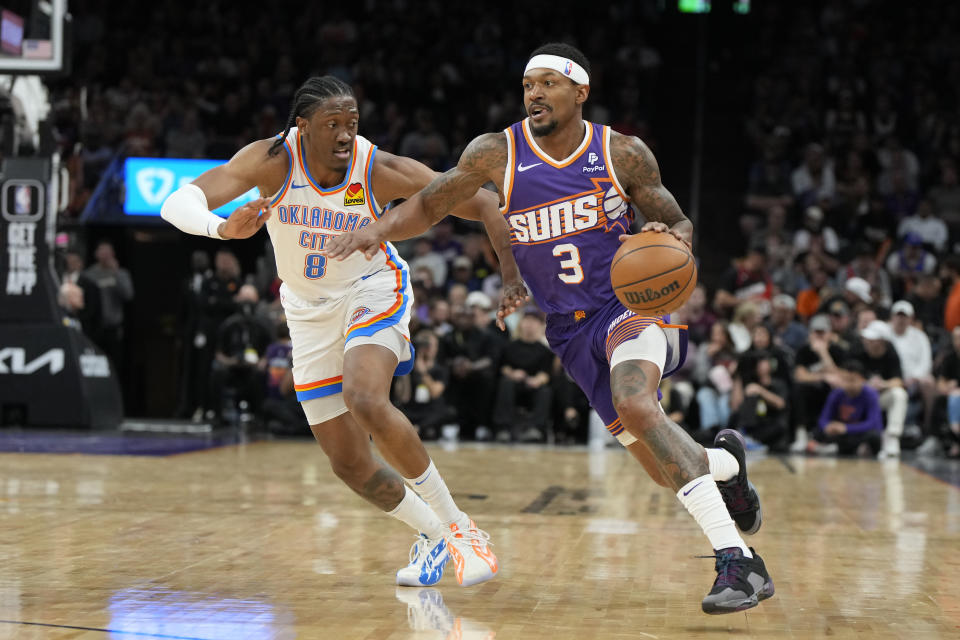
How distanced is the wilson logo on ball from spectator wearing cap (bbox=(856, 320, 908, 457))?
9.25m

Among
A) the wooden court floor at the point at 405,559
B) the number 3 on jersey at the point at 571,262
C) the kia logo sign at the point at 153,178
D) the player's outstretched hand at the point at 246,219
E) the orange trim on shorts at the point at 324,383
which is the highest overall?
the kia logo sign at the point at 153,178

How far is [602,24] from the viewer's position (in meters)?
19.4

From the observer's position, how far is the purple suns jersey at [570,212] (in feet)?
16.0

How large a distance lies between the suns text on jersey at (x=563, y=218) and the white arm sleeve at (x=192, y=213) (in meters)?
1.25

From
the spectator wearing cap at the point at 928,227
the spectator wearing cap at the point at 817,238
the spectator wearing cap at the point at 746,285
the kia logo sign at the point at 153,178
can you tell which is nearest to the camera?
the spectator wearing cap at the point at 746,285

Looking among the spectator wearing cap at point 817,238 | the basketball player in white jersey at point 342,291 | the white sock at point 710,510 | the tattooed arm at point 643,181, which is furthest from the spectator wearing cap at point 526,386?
the white sock at point 710,510

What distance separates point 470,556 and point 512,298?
1.11 metres

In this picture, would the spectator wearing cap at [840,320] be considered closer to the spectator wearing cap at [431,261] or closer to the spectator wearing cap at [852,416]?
the spectator wearing cap at [852,416]

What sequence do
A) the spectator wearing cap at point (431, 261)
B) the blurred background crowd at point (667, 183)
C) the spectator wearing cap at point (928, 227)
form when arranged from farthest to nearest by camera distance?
the spectator wearing cap at point (928, 227)
the spectator wearing cap at point (431, 261)
the blurred background crowd at point (667, 183)

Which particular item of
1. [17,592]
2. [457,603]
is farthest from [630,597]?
[17,592]

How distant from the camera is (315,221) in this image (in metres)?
5.13

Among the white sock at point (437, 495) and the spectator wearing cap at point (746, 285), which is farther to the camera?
the spectator wearing cap at point (746, 285)

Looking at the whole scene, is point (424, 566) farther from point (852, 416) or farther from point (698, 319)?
point (698, 319)

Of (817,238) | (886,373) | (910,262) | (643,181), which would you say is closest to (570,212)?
(643,181)
